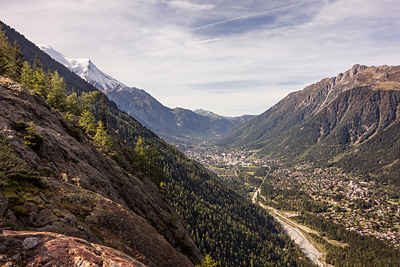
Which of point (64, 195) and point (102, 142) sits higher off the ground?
point (102, 142)

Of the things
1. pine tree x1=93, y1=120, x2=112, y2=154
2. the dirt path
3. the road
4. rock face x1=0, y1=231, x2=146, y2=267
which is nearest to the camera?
rock face x1=0, y1=231, x2=146, y2=267

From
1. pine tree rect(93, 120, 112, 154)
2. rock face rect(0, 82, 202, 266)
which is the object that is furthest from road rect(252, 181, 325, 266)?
pine tree rect(93, 120, 112, 154)

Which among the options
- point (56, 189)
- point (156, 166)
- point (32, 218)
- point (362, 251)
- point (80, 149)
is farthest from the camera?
point (362, 251)

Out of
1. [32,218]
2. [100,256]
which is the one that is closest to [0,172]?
Result: [32,218]

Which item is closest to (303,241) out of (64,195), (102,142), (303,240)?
(303,240)

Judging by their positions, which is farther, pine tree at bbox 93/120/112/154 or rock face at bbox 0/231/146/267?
pine tree at bbox 93/120/112/154

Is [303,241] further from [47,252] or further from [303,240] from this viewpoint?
[47,252]

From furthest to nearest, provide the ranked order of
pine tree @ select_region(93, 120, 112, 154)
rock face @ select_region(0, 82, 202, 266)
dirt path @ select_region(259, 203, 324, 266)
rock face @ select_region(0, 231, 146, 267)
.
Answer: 1. dirt path @ select_region(259, 203, 324, 266)
2. pine tree @ select_region(93, 120, 112, 154)
3. rock face @ select_region(0, 82, 202, 266)
4. rock face @ select_region(0, 231, 146, 267)

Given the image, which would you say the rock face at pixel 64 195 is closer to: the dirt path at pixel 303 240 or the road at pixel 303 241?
the road at pixel 303 241

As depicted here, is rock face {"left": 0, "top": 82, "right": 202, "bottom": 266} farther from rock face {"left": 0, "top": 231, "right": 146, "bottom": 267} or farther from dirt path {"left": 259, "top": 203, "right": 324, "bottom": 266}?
dirt path {"left": 259, "top": 203, "right": 324, "bottom": 266}

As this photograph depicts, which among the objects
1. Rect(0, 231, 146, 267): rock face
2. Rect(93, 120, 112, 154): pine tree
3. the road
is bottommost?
the road

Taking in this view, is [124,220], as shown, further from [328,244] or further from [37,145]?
[328,244]
